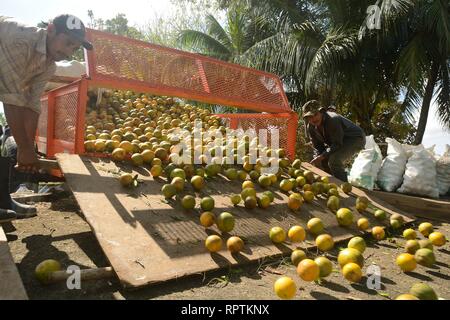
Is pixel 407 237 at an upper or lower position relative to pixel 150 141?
lower

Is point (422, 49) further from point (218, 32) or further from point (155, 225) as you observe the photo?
point (155, 225)

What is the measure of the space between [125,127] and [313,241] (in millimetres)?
3387

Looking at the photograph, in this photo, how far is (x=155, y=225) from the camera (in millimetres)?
3010

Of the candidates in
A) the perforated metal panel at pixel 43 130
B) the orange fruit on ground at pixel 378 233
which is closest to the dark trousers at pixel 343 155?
the orange fruit on ground at pixel 378 233

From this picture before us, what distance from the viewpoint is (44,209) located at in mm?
4387

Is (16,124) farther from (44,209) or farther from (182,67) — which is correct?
(182,67)

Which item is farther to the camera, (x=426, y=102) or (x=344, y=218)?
(x=426, y=102)

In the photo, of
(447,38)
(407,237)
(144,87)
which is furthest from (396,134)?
(144,87)

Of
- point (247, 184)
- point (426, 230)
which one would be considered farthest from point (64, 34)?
point (426, 230)

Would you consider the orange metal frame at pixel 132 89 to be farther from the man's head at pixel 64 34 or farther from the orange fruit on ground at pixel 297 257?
the orange fruit on ground at pixel 297 257

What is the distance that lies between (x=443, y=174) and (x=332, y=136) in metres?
2.05

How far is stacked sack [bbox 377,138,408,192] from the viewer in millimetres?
6070

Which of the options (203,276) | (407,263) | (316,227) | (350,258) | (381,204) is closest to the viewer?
(203,276)

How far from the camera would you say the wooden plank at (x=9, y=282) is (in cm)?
184
